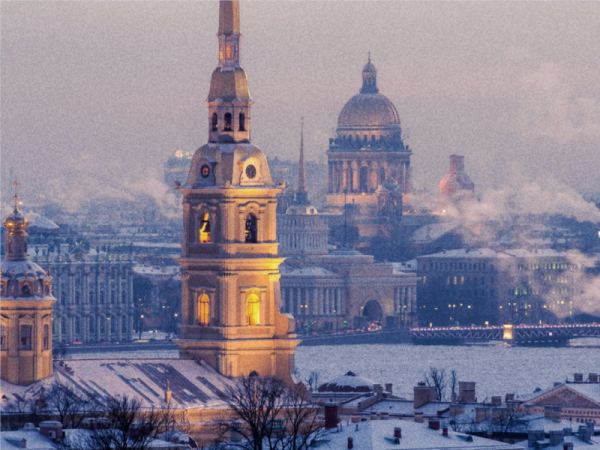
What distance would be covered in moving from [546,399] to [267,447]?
71.0 ft

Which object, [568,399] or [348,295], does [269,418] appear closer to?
[568,399]

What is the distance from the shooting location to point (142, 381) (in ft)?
201

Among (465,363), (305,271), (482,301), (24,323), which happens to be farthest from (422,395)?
(482,301)

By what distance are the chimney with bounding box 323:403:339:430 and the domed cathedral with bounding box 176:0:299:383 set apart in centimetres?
454

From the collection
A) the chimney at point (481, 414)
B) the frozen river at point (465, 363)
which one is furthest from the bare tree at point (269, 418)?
the frozen river at point (465, 363)

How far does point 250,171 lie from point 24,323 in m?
5.99

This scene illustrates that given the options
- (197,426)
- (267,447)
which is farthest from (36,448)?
(197,426)

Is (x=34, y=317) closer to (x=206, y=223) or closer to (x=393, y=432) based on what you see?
(x=206, y=223)

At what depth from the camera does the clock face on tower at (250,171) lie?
63750 mm

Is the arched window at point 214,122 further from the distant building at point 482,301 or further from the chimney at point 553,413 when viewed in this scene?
the distant building at point 482,301

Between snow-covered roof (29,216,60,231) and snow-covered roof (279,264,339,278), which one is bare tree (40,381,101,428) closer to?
snow-covered roof (29,216,60,231)

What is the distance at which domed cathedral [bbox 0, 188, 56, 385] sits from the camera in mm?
60125

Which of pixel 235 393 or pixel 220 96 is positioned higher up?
pixel 220 96

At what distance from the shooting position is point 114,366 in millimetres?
61750
